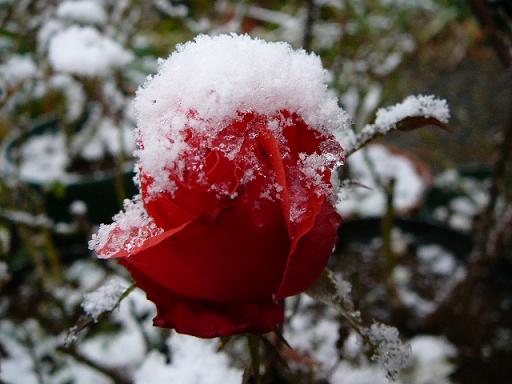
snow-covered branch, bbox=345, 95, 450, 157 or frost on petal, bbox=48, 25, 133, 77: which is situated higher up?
snow-covered branch, bbox=345, 95, 450, 157

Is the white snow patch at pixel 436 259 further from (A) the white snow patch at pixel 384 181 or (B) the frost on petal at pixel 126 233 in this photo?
(B) the frost on petal at pixel 126 233

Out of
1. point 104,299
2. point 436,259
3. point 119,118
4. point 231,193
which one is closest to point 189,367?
point 104,299

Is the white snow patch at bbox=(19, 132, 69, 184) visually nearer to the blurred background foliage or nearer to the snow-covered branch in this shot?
the blurred background foliage

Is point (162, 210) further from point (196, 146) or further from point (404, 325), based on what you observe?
point (404, 325)

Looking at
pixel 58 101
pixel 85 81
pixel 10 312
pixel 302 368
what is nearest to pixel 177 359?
pixel 302 368

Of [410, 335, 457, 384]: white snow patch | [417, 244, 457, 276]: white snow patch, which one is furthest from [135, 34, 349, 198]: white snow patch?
[417, 244, 457, 276]: white snow patch

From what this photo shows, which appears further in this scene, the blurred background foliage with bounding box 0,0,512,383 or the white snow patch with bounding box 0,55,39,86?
the white snow patch with bounding box 0,55,39,86

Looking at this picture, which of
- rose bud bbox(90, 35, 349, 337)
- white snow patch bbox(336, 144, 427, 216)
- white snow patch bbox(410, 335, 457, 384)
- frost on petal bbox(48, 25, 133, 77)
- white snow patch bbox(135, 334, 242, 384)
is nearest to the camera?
rose bud bbox(90, 35, 349, 337)

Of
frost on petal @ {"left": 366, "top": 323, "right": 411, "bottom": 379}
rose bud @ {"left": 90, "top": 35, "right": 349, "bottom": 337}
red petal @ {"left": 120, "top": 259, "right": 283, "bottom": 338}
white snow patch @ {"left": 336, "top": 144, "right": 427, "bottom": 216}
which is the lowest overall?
white snow patch @ {"left": 336, "top": 144, "right": 427, "bottom": 216}

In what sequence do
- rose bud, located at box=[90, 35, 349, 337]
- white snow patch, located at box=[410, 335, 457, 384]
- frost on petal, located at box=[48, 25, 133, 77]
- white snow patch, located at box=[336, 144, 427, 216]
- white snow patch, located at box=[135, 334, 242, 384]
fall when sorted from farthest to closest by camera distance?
white snow patch, located at box=[336, 144, 427, 216] → white snow patch, located at box=[410, 335, 457, 384] → frost on petal, located at box=[48, 25, 133, 77] → white snow patch, located at box=[135, 334, 242, 384] → rose bud, located at box=[90, 35, 349, 337]
